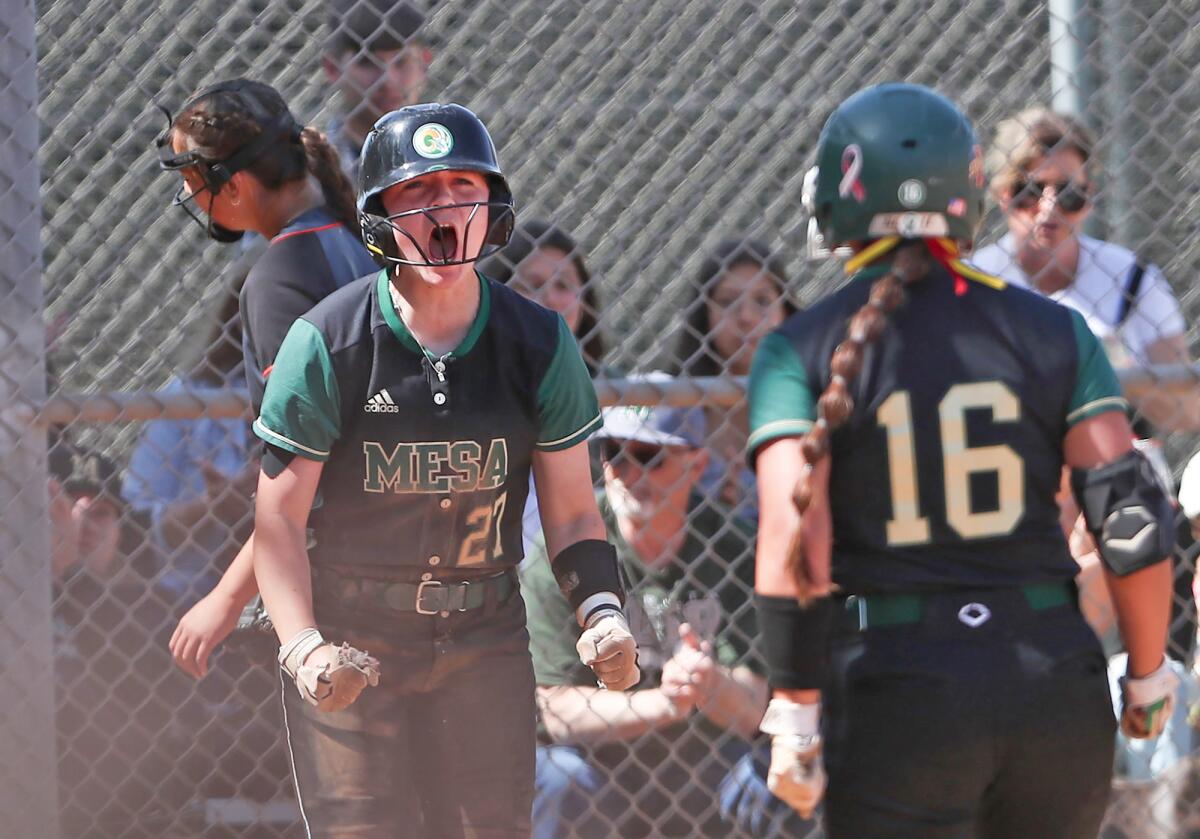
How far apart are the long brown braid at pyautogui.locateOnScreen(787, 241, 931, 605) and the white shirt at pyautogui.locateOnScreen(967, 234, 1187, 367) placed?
174 centimetres

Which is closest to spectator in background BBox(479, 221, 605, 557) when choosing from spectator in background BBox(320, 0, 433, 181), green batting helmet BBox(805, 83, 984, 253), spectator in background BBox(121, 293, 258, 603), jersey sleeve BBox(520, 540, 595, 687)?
jersey sleeve BBox(520, 540, 595, 687)

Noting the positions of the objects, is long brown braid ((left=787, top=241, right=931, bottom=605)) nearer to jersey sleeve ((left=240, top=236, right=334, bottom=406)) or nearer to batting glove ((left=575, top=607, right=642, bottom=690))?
batting glove ((left=575, top=607, right=642, bottom=690))

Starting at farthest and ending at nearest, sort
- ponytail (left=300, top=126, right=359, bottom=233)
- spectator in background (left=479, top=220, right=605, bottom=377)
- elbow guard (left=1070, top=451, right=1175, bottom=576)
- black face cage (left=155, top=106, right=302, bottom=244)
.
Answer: spectator in background (left=479, top=220, right=605, bottom=377)
ponytail (left=300, top=126, right=359, bottom=233)
black face cage (left=155, top=106, right=302, bottom=244)
elbow guard (left=1070, top=451, right=1175, bottom=576)

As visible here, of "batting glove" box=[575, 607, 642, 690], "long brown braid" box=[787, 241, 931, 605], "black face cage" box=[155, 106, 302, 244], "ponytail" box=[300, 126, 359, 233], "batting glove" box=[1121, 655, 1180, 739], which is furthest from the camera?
"ponytail" box=[300, 126, 359, 233]

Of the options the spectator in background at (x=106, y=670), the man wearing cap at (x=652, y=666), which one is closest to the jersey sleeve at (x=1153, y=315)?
the man wearing cap at (x=652, y=666)

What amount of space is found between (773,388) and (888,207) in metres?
0.31

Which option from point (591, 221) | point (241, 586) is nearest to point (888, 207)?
point (241, 586)

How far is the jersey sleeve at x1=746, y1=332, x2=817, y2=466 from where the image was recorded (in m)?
2.20

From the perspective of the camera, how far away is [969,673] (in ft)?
7.02

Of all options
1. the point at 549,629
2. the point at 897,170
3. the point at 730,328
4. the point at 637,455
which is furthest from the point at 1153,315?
the point at 897,170

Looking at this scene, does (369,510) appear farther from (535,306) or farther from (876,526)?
(876,526)

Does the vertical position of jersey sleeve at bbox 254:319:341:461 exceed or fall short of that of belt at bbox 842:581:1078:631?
it exceeds it

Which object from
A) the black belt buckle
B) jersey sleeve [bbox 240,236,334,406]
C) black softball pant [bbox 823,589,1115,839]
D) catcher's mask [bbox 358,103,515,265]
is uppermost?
catcher's mask [bbox 358,103,515,265]

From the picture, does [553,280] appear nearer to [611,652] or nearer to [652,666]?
[652,666]
